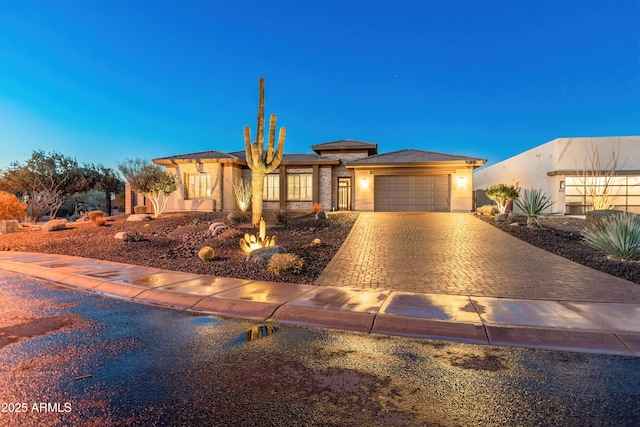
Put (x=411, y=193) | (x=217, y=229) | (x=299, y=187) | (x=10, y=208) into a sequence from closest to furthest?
(x=217, y=229), (x=10, y=208), (x=411, y=193), (x=299, y=187)

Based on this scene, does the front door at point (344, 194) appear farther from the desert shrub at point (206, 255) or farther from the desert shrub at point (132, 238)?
the desert shrub at point (206, 255)

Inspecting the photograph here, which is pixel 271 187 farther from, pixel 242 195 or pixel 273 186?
pixel 242 195

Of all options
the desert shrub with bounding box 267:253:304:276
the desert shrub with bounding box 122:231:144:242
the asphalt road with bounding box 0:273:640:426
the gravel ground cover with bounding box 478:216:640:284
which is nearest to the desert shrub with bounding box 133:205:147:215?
the desert shrub with bounding box 122:231:144:242

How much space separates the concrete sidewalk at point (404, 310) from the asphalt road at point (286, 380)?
37 cm

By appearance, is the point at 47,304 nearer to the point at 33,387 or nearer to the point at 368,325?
the point at 33,387

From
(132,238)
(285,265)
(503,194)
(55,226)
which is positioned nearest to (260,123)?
(132,238)

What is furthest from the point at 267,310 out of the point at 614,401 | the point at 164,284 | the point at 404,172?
the point at 404,172

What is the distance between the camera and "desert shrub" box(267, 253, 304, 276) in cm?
783

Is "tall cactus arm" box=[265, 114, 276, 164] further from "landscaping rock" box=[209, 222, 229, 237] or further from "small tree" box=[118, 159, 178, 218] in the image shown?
→ "small tree" box=[118, 159, 178, 218]

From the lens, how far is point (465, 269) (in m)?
8.49

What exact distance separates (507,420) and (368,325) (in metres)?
2.38

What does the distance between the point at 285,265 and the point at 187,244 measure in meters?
5.71

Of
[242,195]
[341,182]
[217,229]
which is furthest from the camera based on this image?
[341,182]

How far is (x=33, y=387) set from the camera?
3176 mm
